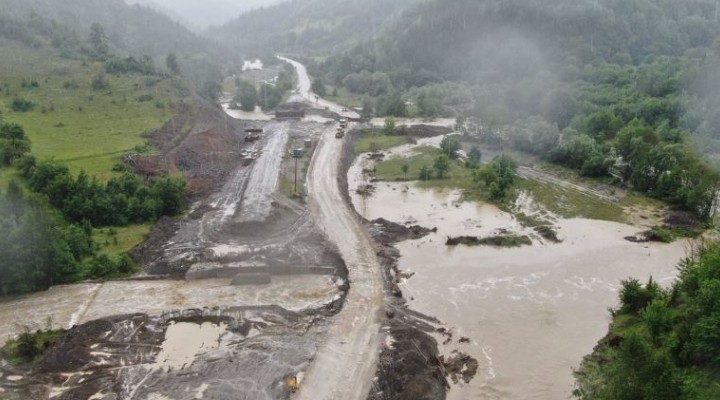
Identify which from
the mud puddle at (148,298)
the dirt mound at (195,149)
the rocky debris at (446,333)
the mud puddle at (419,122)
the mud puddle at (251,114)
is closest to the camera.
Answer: the rocky debris at (446,333)

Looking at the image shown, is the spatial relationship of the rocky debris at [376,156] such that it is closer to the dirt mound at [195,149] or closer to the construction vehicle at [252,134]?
the dirt mound at [195,149]

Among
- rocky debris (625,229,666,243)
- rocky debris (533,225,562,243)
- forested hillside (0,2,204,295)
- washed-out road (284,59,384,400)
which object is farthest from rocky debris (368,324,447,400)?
rocky debris (625,229,666,243)

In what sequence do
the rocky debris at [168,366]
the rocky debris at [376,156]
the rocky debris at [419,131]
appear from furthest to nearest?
the rocky debris at [419,131] < the rocky debris at [376,156] < the rocky debris at [168,366]

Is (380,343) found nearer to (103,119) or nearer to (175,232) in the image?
(175,232)

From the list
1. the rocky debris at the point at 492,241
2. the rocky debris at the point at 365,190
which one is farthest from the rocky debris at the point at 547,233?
the rocky debris at the point at 365,190

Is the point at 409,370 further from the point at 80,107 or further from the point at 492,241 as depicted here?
the point at 80,107

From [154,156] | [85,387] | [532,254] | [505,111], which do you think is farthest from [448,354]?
[505,111]

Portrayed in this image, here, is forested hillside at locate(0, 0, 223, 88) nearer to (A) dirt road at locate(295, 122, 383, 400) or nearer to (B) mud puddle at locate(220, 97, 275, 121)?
(B) mud puddle at locate(220, 97, 275, 121)
